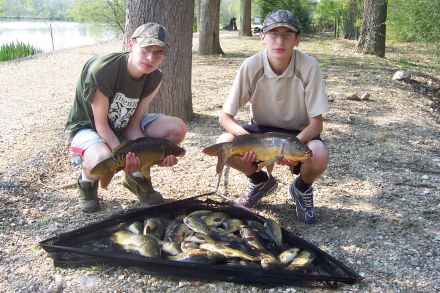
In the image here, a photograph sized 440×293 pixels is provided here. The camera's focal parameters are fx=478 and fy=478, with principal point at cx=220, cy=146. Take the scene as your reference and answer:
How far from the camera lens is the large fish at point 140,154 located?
3398 mm

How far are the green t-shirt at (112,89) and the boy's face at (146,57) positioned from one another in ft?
0.47

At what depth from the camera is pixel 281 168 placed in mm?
5062

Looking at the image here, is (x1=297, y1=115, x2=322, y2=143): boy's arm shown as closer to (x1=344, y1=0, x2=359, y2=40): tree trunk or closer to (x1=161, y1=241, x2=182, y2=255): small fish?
A: (x1=161, y1=241, x2=182, y2=255): small fish

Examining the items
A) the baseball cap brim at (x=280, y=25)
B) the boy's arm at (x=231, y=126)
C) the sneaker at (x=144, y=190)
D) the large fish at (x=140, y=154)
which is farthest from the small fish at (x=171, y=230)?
the baseball cap brim at (x=280, y=25)

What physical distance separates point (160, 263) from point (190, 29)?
3.93m

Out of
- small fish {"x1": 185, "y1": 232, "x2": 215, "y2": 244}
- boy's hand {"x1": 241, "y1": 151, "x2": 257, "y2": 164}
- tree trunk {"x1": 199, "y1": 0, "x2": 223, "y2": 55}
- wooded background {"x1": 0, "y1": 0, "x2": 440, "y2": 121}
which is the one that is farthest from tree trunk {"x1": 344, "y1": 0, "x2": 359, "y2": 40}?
small fish {"x1": 185, "y1": 232, "x2": 215, "y2": 244}

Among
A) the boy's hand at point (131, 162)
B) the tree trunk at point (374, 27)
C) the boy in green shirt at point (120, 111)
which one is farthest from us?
the tree trunk at point (374, 27)

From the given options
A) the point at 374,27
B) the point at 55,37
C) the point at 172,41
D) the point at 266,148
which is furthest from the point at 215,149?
the point at 55,37

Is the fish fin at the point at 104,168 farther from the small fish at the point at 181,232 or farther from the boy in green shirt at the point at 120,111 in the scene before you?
the small fish at the point at 181,232

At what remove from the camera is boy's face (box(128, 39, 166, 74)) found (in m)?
3.54

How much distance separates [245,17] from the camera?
24141mm

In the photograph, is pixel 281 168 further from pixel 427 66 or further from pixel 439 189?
pixel 427 66

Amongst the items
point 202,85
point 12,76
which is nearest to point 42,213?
point 202,85

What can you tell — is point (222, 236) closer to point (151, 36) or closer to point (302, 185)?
point (302, 185)
